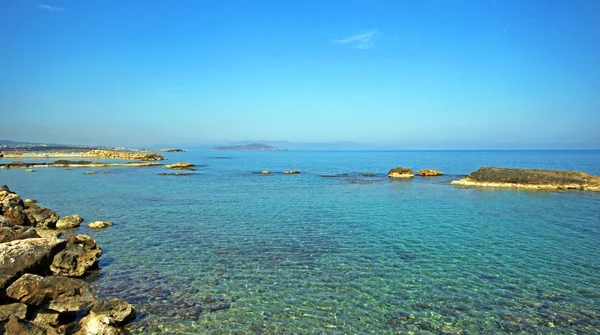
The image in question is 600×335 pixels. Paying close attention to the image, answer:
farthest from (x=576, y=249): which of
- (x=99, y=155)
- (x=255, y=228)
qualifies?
(x=99, y=155)

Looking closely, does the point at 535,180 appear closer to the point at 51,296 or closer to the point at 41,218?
the point at 51,296

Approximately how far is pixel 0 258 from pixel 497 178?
189 ft

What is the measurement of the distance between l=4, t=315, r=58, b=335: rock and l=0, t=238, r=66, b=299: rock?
283 cm

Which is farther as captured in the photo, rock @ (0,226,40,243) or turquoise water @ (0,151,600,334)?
rock @ (0,226,40,243)

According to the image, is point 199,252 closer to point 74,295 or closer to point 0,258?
point 74,295

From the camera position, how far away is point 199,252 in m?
18.9

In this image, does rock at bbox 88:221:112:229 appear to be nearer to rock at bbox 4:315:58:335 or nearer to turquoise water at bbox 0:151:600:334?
turquoise water at bbox 0:151:600:334

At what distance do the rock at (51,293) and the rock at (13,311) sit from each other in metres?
0.52

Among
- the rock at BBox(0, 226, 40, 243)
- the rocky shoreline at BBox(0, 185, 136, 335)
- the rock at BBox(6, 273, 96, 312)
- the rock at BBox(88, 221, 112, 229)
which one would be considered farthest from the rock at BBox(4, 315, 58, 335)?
the rock at BBox(88, 221, 112, 229)

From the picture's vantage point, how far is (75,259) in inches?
618

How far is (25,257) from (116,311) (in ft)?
17.1

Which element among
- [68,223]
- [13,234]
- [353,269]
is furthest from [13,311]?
[68,223]

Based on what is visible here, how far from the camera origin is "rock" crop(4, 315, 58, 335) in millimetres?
9609

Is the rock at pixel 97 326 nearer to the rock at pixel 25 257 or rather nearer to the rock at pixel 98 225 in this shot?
the rock at pixel 25 257
